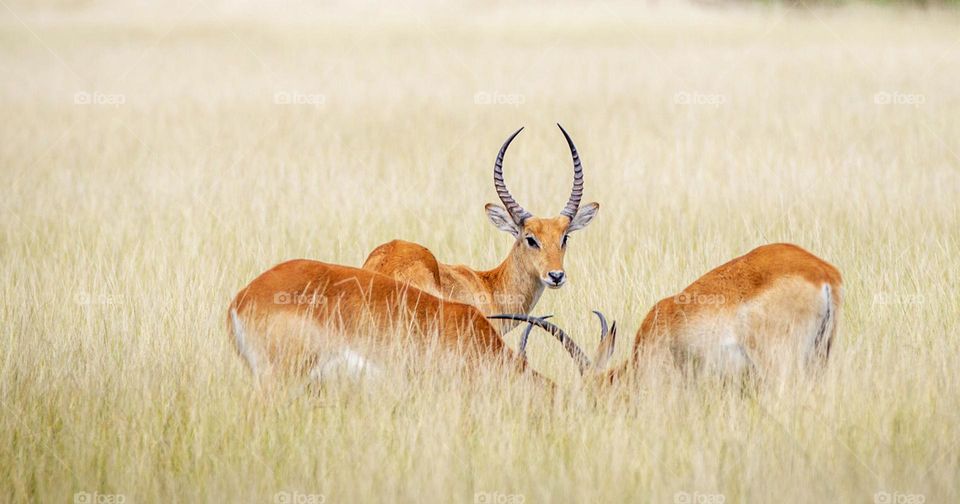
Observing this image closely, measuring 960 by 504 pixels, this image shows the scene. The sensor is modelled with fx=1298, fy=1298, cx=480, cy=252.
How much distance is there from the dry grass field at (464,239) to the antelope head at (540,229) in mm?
→ 373

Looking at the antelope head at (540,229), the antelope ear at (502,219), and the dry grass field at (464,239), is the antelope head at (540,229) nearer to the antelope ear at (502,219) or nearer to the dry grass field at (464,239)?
the antelope ear at (502,219)

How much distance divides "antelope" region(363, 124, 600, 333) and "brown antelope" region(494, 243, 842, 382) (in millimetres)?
1671

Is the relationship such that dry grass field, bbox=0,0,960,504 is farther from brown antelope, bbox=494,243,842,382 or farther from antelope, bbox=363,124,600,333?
antelope, bbox=363,124,600,333

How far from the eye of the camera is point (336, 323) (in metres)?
5.16

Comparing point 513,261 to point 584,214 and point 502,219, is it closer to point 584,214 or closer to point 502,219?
point 502,219

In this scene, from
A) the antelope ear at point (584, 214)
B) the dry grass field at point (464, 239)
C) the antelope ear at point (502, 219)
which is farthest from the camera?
the antelope ear at point (584, 214)

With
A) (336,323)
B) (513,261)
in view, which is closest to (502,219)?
(513,261)

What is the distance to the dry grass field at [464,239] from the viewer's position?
16.0 ft

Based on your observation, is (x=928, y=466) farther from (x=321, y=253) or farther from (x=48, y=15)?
(x=48, y=15)

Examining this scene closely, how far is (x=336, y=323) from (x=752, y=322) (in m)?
1.76

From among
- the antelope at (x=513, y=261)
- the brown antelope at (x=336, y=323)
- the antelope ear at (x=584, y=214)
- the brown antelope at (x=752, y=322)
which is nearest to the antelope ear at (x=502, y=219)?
the antelope at (x=513, y=261)

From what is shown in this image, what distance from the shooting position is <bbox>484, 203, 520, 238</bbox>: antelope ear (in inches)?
308

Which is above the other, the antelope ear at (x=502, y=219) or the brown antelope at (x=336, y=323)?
the antelope ear at (x=502, y=219)

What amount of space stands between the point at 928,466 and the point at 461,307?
1927 mm
